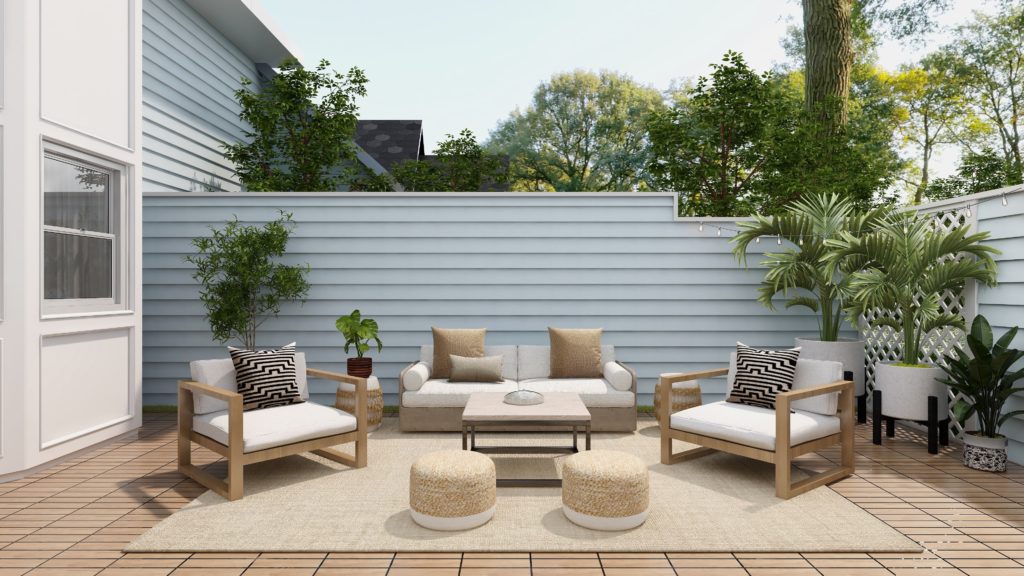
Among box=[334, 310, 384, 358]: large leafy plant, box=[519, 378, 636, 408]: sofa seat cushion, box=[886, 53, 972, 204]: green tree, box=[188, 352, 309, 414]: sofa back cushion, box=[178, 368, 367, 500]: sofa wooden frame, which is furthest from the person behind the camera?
box=[886, 53, 972, 204]: green tree

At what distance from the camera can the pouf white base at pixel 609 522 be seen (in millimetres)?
2920

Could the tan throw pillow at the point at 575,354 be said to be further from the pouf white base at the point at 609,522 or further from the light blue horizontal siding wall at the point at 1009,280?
the light blue horizontal siding wall at the point at 1009,280

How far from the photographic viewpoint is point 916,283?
4.53 meters

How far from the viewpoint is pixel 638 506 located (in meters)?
2.95

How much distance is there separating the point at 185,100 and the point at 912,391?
26.0 ft

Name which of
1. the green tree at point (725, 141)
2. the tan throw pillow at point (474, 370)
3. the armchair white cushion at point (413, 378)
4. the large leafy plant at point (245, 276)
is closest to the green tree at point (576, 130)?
the green tree at point (725, 141)

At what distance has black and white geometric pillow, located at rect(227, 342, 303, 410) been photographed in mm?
3973

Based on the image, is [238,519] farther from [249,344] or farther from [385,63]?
[385,63]

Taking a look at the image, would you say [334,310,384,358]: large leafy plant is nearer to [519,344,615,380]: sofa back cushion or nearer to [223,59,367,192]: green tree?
[519,344,615,380]: sofa back cushion

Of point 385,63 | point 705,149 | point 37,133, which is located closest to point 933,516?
point 705,149

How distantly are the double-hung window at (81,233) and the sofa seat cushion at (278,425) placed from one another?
1482mm

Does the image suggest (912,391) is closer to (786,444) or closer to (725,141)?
(786,444)

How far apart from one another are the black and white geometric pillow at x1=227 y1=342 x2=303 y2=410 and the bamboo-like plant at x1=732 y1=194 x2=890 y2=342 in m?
4.16

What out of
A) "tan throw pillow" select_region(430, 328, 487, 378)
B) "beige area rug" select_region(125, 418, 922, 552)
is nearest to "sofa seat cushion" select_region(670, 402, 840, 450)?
"beige area rug" select_region(125, 418, 922, 552)
